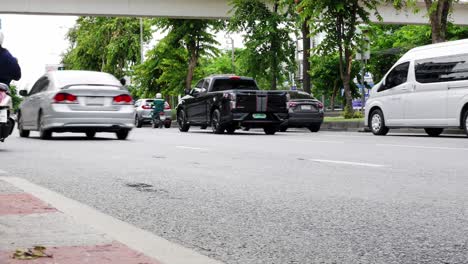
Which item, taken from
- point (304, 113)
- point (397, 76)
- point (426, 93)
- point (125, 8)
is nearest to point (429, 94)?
point (426, 93)

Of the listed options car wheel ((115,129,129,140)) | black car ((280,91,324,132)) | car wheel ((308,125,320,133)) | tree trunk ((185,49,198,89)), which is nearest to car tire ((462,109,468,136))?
car wheel ((115,129,129,140))

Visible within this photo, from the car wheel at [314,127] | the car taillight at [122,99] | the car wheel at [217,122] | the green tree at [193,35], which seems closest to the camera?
the car taillight at [122,99]

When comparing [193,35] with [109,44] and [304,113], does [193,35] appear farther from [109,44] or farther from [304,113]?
[109,44]

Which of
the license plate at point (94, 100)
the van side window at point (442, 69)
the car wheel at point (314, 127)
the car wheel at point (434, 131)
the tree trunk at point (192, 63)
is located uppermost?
the tree trunk at point (192, 63)

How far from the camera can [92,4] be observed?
37.1 meters

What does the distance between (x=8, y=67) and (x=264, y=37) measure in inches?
962

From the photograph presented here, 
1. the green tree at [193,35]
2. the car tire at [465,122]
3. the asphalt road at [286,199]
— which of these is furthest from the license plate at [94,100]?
the green tree at [193,35]

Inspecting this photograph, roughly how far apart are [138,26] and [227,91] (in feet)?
154

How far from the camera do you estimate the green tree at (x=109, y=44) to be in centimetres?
6612

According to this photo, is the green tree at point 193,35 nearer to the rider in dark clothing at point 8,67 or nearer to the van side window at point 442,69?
the van side window at point 442,69

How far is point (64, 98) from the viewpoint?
56.4ft

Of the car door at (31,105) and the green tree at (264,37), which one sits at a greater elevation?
the green tree at (264,37)

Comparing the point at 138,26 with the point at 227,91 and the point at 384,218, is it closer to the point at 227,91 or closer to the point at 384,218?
the point at 227,91

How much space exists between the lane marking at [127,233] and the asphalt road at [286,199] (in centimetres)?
16
